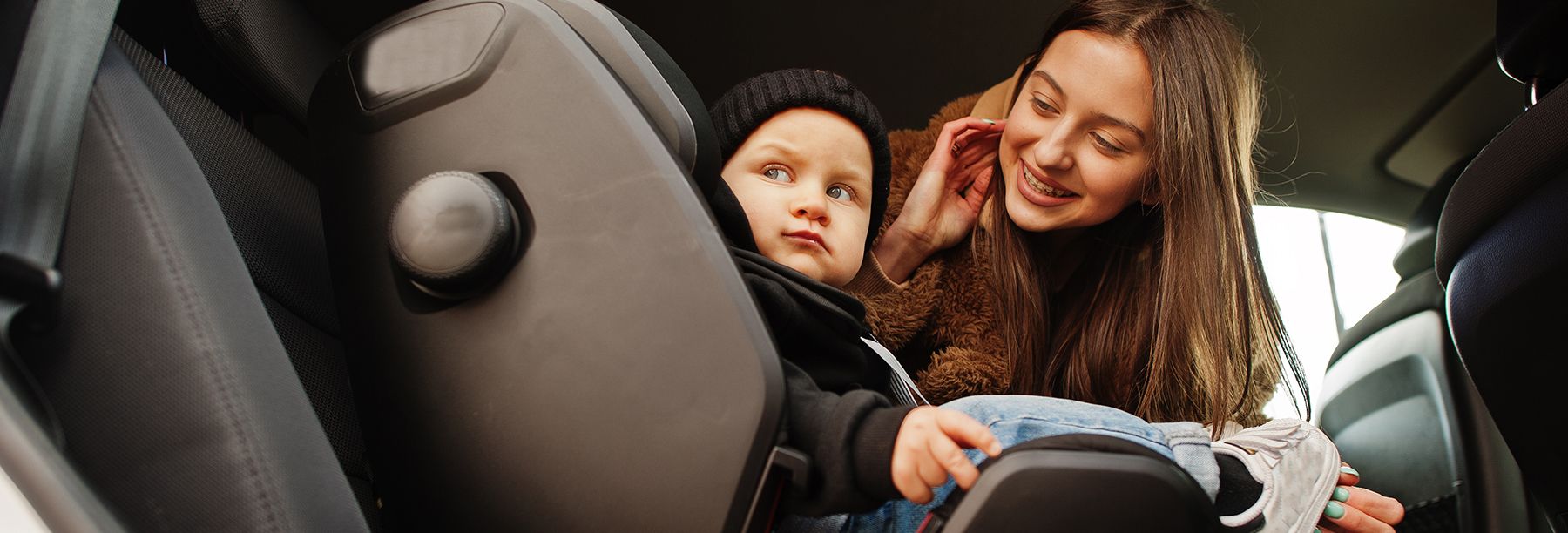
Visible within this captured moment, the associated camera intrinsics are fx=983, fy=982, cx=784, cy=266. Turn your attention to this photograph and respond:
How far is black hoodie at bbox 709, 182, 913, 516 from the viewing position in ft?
1.83

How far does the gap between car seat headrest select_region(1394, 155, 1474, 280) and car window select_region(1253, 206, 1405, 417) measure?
22 mm

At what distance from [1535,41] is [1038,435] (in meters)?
0.74

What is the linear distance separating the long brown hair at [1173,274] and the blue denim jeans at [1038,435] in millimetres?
432

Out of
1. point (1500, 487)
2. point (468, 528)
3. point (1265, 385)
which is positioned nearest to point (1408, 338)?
point (1500, 487)

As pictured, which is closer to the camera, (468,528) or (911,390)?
(468,528)

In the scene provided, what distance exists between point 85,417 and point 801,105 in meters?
0.63

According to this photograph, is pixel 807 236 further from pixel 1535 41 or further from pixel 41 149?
pixel 1535 41

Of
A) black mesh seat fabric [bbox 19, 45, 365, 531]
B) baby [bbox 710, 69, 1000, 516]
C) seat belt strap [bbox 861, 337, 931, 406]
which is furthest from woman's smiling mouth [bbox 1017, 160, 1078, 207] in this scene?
black mesh seat fabric [bbox 19, 45, 365, 531]

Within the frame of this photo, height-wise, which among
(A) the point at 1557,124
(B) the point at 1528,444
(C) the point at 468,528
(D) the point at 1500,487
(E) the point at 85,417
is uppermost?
(A) the point at 1557,124

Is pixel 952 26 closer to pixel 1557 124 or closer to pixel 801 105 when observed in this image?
pixel 801 105

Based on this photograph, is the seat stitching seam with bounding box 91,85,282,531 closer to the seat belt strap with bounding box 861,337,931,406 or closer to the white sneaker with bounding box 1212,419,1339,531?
the seat belt strap with bounding box 861,337,931,406

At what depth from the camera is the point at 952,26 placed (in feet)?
4.38

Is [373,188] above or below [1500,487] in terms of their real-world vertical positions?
above

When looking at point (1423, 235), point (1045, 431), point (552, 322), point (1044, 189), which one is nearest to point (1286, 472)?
point (1045, 431)
